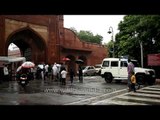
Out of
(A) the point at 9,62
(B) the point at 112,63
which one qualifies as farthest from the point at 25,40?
(B) the point at 112,63

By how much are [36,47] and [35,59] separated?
1447mm

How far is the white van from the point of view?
2238 cm

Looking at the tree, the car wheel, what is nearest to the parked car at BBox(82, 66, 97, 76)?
the tree

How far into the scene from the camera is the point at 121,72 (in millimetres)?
23438

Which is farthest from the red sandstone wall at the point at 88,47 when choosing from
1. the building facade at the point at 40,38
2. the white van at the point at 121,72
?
the white van at the point at 121,72

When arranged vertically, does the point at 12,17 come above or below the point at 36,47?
above

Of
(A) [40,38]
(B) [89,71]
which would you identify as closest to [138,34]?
(A) [40,38]

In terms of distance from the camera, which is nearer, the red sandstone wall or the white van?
the white van

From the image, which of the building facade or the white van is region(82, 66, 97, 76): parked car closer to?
the building facade

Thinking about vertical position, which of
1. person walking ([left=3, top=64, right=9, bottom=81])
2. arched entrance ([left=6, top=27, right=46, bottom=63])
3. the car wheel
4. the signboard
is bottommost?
the car wheel

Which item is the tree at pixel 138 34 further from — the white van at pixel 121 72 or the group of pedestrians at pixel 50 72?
the group of pedestrians at pixel 50 72
